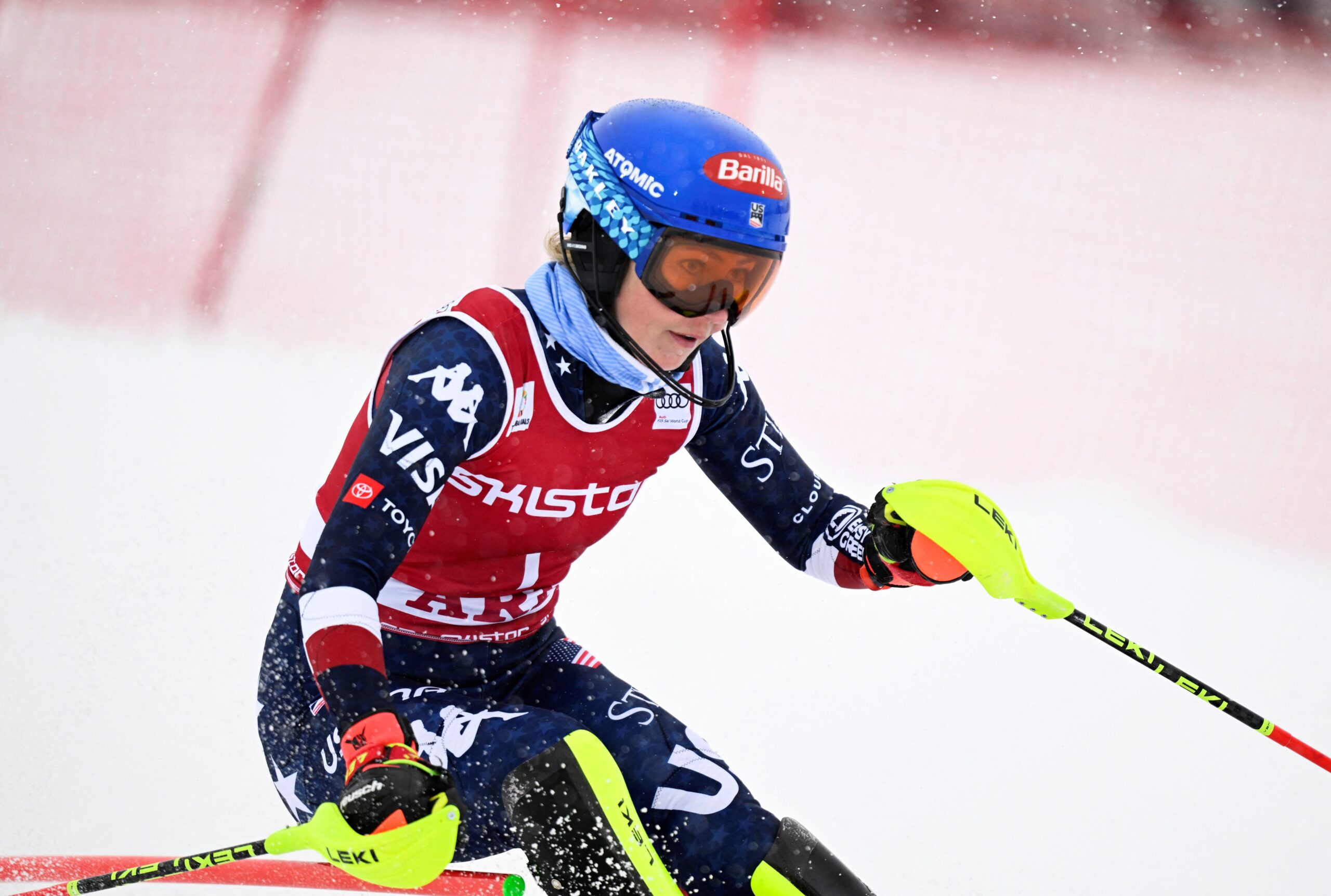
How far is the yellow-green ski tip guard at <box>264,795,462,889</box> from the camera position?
4.51 ft

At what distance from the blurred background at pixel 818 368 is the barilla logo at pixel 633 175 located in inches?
72.8

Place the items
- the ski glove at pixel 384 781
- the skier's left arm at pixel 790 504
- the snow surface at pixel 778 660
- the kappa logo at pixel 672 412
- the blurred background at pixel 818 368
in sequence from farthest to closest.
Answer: the blurred background at pixel 818 368
the snow surface at pixel 778 660
the skier's left arm at pixel 790 504
the kappa logo at pixel 672 412
the ski glove at pixel 384 781

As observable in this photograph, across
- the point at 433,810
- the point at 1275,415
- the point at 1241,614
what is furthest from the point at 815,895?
the point at 1275,415

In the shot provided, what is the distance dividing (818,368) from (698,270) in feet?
7.69

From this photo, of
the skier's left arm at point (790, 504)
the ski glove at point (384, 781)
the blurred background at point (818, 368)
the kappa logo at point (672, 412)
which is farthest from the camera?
the blurred background at point (818, 368)

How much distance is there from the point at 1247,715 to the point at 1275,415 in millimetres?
2042

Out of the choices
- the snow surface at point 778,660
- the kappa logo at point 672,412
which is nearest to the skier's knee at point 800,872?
the kappa logo at point 672,412

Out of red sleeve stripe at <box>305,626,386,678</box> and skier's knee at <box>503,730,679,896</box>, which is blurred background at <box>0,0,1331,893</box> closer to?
skier's knee at <box>503,730,679,896</box>

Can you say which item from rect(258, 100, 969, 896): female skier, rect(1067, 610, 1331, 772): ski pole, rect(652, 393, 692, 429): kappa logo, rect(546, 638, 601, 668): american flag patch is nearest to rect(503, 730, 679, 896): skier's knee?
rect(258, 100, 969, 896): female skier

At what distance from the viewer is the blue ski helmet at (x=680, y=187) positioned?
1669mm

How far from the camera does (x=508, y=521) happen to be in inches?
70.9

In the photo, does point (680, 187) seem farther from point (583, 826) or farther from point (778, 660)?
point (778, 660)

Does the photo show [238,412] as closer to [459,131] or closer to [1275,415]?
[459,131]

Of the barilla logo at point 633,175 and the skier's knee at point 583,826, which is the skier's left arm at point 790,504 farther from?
the skier's knee at point 583,826
